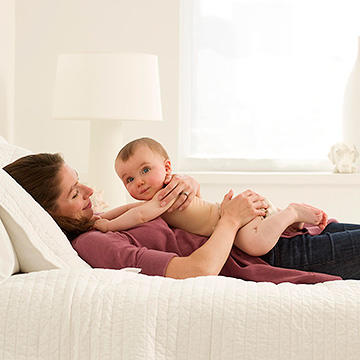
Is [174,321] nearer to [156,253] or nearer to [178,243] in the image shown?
[156,253]

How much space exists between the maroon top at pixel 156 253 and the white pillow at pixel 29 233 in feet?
0.31

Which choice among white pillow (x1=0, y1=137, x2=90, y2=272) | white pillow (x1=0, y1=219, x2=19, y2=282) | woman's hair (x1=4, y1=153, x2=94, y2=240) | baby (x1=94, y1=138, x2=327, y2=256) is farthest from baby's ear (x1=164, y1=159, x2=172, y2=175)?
white pillow (x1=0, y1=219, x2=19, y2=282)

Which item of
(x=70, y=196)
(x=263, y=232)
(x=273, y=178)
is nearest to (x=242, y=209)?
(x=263, y=232)

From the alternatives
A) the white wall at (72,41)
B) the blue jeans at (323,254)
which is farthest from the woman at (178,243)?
the white wall at (72,41)

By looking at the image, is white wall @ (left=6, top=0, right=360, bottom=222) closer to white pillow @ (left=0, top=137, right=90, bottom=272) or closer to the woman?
the woman

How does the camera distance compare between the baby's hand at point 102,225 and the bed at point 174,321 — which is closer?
the bed at point 174,321

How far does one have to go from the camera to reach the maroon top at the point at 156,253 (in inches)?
59.7

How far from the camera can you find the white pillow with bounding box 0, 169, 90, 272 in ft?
4.64

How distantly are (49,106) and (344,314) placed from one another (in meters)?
2.82

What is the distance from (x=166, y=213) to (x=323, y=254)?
41cm

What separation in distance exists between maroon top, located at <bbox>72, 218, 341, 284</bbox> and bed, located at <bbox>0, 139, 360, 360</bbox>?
22cm

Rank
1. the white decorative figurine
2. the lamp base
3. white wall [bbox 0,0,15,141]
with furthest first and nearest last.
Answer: the white decorative figurine → white wall [bbox 0,0,15,141] → the lamp base

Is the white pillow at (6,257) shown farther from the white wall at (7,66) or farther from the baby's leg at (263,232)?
the white wall at (7,66)

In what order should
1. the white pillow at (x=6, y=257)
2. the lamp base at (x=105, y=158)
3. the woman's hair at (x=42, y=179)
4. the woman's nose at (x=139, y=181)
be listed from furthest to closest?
the lamp base at (x=105, y=158) < the woman's nose at (x=139, y=181) < the woman's hair at (x=42, y=179) < the white pillow at (x=6, y=257)
